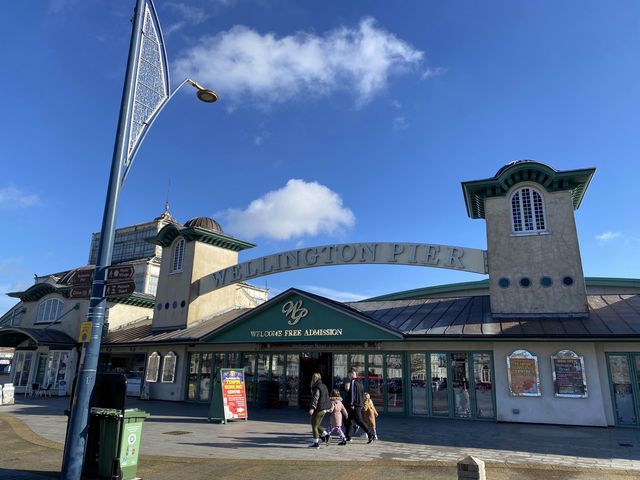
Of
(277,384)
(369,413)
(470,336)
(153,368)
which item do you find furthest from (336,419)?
(153,368)

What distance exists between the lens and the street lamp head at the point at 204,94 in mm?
9791

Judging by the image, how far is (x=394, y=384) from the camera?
16.7 m

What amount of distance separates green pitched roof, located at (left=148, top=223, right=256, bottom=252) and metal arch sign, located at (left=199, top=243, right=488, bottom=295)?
8.19ft

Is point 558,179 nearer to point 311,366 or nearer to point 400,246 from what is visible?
point 400,246

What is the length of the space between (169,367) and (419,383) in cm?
1269

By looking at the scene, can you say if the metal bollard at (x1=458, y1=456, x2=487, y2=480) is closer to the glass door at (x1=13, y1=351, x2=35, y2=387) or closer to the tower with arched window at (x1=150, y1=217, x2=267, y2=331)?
the tower with arched window at (x1=150, y1=217, x2=267, y2=331)

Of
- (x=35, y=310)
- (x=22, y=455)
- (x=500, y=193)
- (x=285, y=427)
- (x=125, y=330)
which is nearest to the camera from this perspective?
(x=22, y=455)

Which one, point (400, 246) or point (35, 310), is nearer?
point (400, 246)

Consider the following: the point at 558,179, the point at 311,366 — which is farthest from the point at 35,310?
the point at 558,179

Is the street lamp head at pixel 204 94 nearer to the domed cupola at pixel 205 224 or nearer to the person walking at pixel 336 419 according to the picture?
the person walking at pixel 336 419

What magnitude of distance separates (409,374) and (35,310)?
26.0 m

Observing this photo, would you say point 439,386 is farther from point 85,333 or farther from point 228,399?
point 85,333

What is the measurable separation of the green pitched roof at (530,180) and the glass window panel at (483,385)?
6081 millimetres

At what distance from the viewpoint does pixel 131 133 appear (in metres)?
9.13
